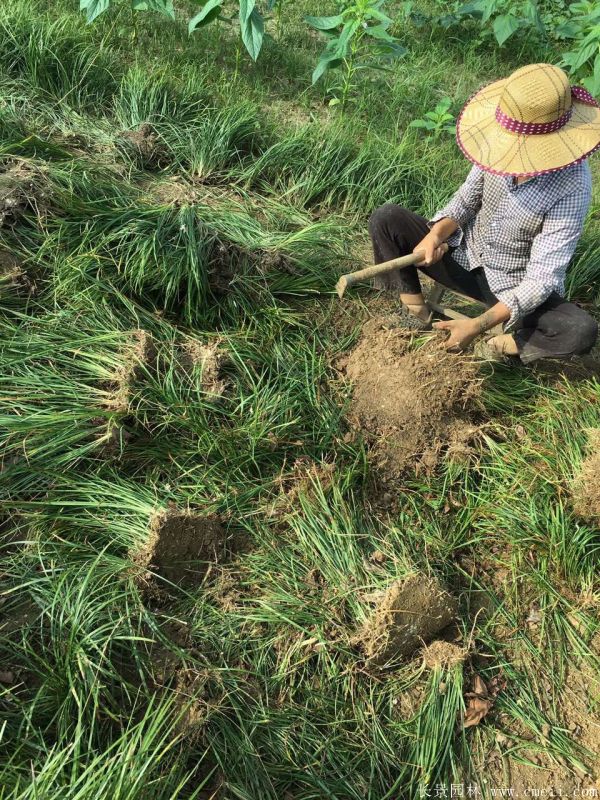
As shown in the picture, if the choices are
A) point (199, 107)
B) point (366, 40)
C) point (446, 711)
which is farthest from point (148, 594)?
point (366, 40)

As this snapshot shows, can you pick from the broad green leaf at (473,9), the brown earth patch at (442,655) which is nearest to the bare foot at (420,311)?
the brown earth patch at (442,655)

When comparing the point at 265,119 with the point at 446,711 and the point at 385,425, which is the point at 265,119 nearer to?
the point at 385,425

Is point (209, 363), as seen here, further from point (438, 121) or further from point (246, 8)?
point (438, 121)

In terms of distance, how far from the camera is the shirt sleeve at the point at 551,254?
222cm

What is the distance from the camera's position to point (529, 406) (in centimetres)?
259

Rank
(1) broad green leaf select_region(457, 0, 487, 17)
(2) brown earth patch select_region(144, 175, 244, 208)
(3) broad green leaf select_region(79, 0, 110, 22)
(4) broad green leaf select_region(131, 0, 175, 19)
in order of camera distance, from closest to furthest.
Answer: (2) brown earth patch select_region(144, 175, 244, 208)
(3) broad green leaf select_region(79, 0, 110, 22)
(4) broad green leaf select_region(131, 0, 175, 19)
(1) broad green leaf select_region(457, 0, 487, 17)

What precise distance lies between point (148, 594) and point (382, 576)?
2.50ft

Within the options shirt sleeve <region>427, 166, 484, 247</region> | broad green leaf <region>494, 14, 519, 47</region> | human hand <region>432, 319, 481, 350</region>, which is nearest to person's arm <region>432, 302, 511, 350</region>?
human hand <region>432, 319, 481, 350</region>

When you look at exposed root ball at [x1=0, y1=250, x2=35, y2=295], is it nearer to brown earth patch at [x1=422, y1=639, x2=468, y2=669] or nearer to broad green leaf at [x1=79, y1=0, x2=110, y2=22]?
broad green leaf at [x1=79, y1=0, x2=110, y2=22]

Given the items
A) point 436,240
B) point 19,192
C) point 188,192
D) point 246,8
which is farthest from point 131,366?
point 246,8

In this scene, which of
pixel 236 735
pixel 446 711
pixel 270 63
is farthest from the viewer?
pixel 270 63

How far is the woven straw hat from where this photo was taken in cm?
204

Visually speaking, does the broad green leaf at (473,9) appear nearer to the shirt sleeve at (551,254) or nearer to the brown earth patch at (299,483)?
the shirt sleeve at (551,254)

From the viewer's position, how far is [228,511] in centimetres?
210
